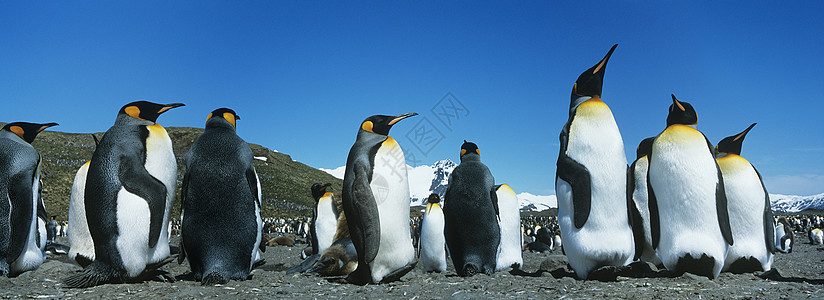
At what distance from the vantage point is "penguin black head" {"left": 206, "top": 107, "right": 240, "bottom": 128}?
5.89 meters

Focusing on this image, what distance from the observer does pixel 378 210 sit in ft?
16.9

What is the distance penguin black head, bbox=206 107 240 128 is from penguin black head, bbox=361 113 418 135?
5.12ft

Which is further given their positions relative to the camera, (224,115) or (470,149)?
(470,149)

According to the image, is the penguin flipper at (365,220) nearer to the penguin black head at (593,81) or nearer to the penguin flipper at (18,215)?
the penguin black head at (593,81)

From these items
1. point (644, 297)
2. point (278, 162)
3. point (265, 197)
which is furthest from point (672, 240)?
→ point (278, 162)

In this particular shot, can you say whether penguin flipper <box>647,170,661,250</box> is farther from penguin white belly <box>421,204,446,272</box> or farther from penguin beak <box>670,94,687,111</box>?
penguin white belly <box>421,204,446,272</box>

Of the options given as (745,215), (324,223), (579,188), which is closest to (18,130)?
(324,223)

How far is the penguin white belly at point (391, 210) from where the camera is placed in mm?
5129

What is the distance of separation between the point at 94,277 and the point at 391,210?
266 cm

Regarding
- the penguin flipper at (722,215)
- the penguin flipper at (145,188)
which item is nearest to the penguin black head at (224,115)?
the penguin flipper at (145,188)

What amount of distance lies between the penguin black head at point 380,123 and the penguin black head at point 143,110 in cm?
217

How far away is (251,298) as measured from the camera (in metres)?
4.20

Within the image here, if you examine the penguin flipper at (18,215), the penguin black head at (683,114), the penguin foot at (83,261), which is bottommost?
the penguin foot at (83,261)

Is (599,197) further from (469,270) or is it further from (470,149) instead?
(470,149)
